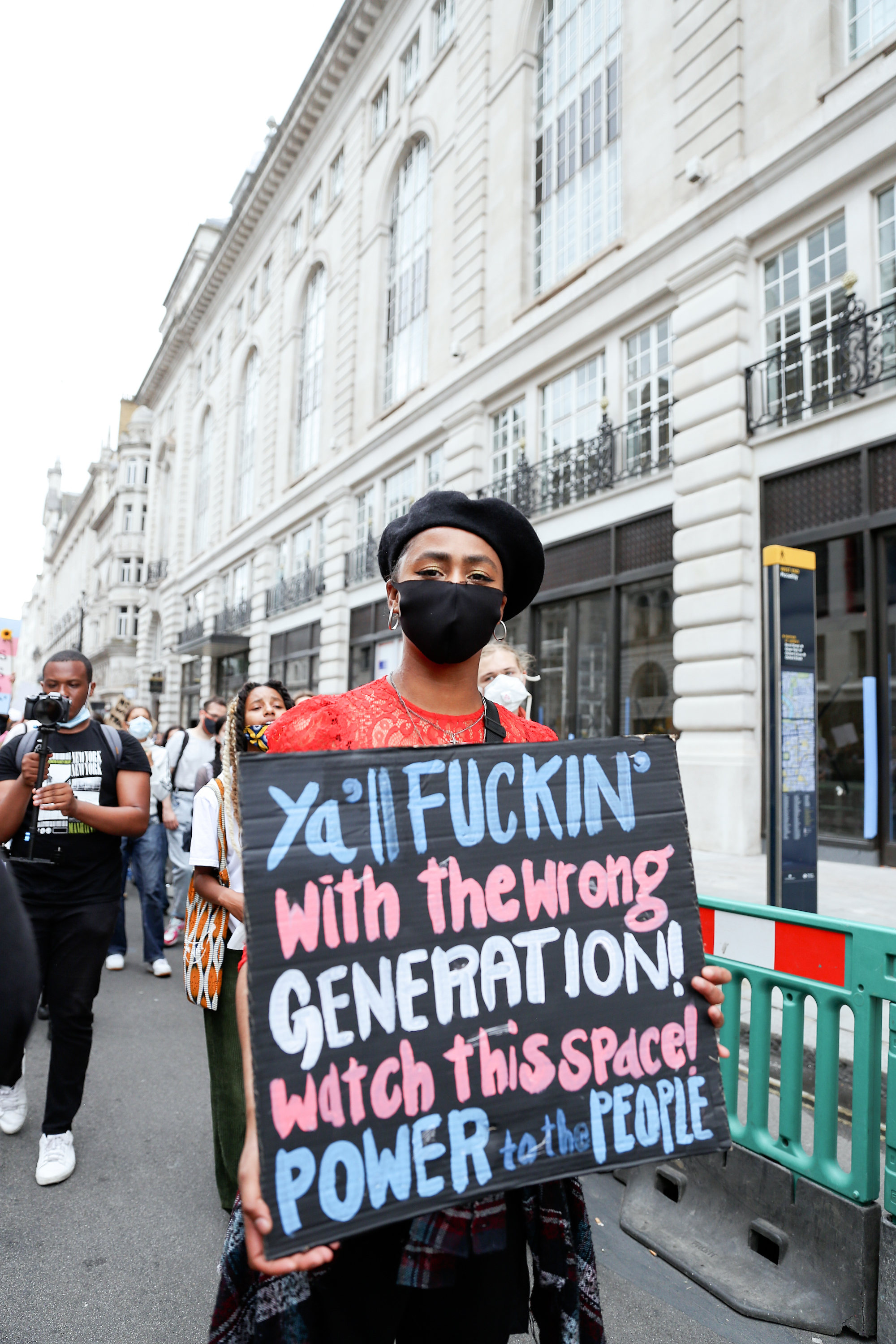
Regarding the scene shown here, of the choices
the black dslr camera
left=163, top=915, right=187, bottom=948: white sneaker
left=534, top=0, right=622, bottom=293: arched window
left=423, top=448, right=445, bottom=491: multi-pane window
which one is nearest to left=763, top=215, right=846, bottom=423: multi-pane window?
left=534, top=0, right=622, bottom=293: arched window

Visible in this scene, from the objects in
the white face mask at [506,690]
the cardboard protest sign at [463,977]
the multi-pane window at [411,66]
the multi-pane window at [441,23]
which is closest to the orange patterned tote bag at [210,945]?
the cardboard protest sign at [463,977]

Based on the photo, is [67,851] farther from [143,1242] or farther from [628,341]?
[628,341]

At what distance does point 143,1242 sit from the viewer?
2.83 meters

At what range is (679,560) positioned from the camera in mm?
11227

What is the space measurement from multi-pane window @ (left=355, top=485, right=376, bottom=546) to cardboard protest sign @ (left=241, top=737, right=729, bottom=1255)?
19.4 m

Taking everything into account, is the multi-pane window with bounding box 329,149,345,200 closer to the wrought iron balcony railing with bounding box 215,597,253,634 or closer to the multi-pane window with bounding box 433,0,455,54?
the multi-pane window with bounding box 433,0,455,54

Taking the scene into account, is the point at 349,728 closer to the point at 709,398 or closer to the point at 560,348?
the point at 709,398

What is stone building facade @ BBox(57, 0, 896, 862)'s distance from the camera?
960cm

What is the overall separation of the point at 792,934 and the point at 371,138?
24.5m

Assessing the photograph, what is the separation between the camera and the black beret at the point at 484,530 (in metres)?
1.65

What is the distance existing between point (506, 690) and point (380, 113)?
73.9 feet

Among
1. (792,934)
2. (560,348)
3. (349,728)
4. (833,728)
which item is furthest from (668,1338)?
(560,348)

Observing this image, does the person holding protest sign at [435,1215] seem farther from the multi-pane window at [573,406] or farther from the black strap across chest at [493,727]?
the multi-pane window at [573,406]

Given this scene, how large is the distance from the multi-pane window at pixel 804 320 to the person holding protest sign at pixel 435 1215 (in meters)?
9.59
